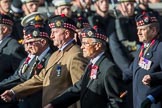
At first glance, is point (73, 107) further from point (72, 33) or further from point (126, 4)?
point (126, 4)

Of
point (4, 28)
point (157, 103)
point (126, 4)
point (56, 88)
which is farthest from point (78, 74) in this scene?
point (126, 4)

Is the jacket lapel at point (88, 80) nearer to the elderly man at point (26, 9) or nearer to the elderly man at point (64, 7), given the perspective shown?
the elderly man at point (64, 7)

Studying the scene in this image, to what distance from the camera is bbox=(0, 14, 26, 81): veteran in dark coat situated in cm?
1266

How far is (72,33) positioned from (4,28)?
7.17 ft

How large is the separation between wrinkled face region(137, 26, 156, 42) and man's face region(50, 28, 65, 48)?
3.38 ft

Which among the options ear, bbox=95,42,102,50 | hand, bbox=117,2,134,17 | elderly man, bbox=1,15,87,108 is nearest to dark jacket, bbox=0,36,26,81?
elderly man, bbox=1,15,87,108

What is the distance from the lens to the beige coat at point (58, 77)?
36.0ft

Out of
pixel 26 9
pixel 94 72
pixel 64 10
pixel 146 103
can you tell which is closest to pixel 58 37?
pixel 94 72

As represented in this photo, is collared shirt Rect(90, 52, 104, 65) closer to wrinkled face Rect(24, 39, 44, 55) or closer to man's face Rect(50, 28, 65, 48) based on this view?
man's face Rect(50, 28, 65, 48)

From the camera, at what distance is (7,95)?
11.1 m

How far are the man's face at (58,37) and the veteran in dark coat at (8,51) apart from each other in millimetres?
1425

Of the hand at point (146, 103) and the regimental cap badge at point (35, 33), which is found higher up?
the regimental cap badge at point (35, 33)

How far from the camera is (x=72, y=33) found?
1145 cm

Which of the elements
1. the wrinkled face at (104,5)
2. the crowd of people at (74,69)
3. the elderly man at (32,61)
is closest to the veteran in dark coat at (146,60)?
the crowd of people at (74,69)
